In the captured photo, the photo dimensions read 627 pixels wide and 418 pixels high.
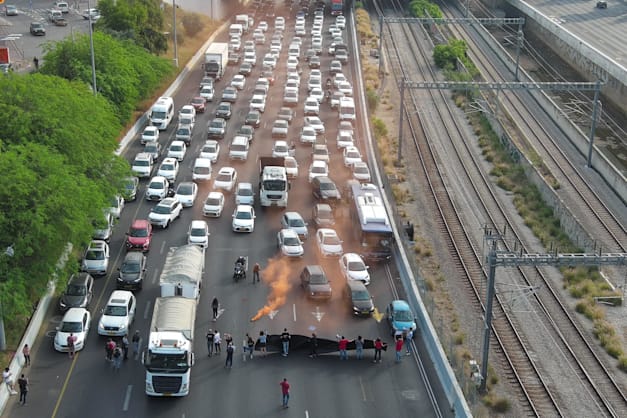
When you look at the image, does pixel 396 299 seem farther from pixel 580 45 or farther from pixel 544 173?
pixel 580 45

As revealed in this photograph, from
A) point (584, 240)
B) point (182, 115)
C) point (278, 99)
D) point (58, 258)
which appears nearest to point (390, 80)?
point (278, 99)

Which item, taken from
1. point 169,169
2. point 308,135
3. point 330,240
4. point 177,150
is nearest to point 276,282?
point 330,240

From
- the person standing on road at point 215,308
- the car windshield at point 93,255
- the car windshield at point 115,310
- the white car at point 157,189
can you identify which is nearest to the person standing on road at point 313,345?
the person standing on road at point 215,308

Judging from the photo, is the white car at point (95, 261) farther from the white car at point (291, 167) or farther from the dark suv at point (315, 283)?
the white car at point (291, 167)

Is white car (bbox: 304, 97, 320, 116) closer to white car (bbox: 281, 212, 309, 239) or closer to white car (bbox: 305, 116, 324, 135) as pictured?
white car (bbox: 305, 116, 324, 135)

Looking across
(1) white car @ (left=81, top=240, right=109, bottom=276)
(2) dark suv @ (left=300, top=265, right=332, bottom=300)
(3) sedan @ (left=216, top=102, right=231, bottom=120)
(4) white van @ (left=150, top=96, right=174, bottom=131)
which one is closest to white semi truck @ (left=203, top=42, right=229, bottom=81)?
(3) sedan @ (left=216, top=102, right=231, bottom=120)

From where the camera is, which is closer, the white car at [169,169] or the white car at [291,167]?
the white car at [169,169]

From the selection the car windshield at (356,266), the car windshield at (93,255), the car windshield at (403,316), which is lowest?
the car windshield at (356,266)
